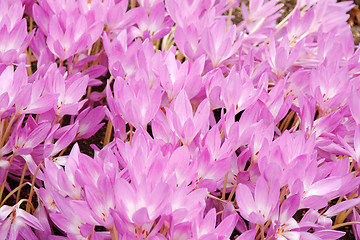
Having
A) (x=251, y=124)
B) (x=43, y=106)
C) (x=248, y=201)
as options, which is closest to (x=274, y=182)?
(x=248, y=201)

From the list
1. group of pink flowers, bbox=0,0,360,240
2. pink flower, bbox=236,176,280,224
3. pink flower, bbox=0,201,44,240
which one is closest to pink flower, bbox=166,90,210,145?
group of pink flowers, bbox=0,0,360,240

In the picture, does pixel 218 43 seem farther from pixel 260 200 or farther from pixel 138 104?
pixel 260 200

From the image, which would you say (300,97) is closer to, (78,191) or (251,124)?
(251,124)

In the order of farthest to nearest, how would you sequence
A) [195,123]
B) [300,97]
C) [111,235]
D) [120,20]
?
[120,20] < [300,97] < [195,123] < [111,235]

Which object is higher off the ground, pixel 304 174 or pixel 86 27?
pixel 86 27

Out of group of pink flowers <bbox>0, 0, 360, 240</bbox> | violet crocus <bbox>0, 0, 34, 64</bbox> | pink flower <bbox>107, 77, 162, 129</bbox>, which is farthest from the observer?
violet crocus <bbox>0, 0, 34, 64</bbox>

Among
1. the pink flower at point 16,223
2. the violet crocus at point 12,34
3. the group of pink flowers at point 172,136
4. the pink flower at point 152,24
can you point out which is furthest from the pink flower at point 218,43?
the pink flower at point 16,223

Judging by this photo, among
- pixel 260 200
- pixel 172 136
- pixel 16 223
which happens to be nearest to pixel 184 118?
pixel 172 136

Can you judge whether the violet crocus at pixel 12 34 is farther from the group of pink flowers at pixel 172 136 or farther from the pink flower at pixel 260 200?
the pink flower at pixel 260 200

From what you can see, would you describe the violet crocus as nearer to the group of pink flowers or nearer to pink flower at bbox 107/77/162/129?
the group of pink flowers
